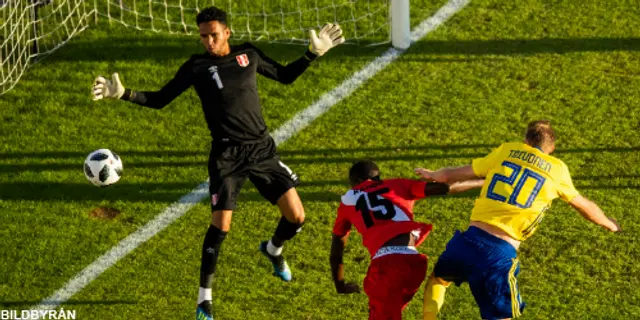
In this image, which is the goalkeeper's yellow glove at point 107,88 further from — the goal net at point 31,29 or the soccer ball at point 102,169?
the goal net at point 31,29

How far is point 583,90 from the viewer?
1270 centimetres

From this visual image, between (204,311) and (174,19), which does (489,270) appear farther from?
(174,19)

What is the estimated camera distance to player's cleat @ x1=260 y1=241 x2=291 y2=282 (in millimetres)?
10531

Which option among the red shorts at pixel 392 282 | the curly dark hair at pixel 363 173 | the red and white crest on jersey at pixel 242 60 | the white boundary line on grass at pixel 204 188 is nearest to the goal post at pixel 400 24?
the white boundary line on grass at pixel 204 188

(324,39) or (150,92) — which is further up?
(324,39)

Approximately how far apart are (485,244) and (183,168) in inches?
162

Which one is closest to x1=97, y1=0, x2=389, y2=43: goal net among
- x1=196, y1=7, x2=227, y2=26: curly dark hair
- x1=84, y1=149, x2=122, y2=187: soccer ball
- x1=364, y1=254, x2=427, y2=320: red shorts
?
x1=84, y1=149, x2=122, y2=187: soccer ball

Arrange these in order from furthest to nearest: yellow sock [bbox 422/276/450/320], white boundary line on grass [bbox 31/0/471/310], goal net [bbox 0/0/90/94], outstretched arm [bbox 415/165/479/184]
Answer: goal net [bbox 0/0/90/94] → white boundary line on grass [bbox 31/0/471/310] → yellow sock [bbox 422/276/450/320] → outstretched arm [bbox 415/165/479/184]

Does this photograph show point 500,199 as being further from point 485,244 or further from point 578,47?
point 578,47

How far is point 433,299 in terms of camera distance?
930 centimetres

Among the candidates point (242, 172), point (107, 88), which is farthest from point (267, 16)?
point (107, 88)

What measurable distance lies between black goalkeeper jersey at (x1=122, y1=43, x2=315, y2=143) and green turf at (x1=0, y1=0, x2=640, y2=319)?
1.43 m

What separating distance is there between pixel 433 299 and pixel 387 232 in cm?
66

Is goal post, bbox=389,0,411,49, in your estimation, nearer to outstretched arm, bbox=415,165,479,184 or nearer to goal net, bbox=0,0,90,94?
goal net, bbox=0,0,90,94
